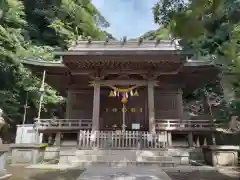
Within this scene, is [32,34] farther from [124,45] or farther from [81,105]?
[124,45]

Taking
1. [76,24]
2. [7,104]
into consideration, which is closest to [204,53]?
[7,104]

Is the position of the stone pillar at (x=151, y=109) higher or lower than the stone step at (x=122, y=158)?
higher

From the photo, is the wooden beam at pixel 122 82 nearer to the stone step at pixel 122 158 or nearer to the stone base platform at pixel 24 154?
the stone step at pixel 122 158

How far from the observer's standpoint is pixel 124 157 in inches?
351

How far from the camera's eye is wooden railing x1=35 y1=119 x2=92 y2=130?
12156mm

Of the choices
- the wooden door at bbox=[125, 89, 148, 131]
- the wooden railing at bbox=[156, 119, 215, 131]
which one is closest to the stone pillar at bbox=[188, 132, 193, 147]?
the wooden railing at bbox=[156, 119, 215, 131]

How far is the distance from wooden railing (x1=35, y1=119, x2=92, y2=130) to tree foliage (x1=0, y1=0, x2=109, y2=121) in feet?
13.3

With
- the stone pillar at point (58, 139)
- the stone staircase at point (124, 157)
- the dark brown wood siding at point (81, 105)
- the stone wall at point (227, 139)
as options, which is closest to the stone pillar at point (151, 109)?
the stone staircase at point (124, 157)

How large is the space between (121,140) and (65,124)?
4.55 metres

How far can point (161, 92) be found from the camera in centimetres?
1402

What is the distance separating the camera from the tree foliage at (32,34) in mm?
16503

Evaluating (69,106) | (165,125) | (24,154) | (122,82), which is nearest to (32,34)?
(69,106)

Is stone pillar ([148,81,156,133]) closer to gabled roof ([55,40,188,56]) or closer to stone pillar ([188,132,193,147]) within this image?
gabled roof ([55,40,188,56])

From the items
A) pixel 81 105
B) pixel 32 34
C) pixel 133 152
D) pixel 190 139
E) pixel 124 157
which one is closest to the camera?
pixel 124 157
